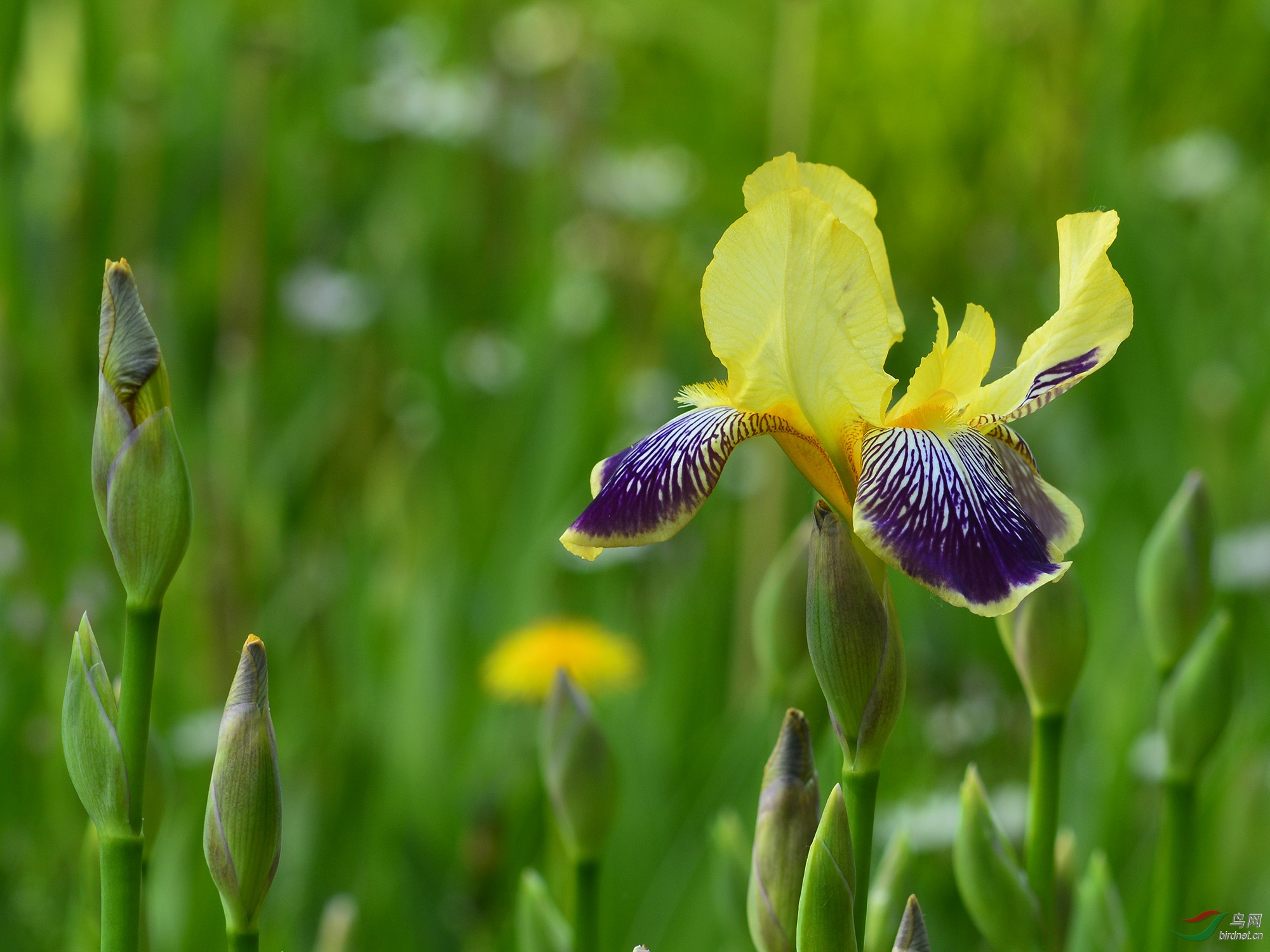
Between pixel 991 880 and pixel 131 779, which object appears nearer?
pixel 131 779

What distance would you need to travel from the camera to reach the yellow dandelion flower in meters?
1.00

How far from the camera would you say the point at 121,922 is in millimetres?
356

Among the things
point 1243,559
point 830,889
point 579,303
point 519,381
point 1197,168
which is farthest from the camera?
point 1197,168

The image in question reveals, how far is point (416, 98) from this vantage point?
2049mm

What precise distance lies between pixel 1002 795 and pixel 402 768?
52 cm

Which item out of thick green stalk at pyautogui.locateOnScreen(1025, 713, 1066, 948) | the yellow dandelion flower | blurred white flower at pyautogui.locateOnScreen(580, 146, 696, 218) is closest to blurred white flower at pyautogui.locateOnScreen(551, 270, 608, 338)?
blurred white flower at pyautogui.locateOnScreen(580, 146, 696, 218)

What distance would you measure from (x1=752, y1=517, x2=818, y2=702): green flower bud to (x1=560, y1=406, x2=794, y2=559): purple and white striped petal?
0.17 metres

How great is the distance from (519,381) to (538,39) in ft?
4.45

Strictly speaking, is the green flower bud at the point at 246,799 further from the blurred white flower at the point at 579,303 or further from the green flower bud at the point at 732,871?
the blurred white flower at the point at 579,303

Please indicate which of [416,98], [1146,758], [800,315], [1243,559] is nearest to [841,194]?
[800,315]

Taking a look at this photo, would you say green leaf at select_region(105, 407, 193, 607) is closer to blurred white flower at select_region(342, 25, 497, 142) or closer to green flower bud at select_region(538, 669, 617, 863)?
green flower bud at select_region(538, 669, 617, 863)

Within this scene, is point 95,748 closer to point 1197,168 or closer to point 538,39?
point 1197,168

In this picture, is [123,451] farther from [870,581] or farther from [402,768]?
[402,768]

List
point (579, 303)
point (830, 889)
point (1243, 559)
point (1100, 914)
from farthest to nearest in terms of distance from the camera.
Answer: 1. point (579, 303)
2. point (1243, 559)
3. point (1100, 914)
4. point (830, 889)
